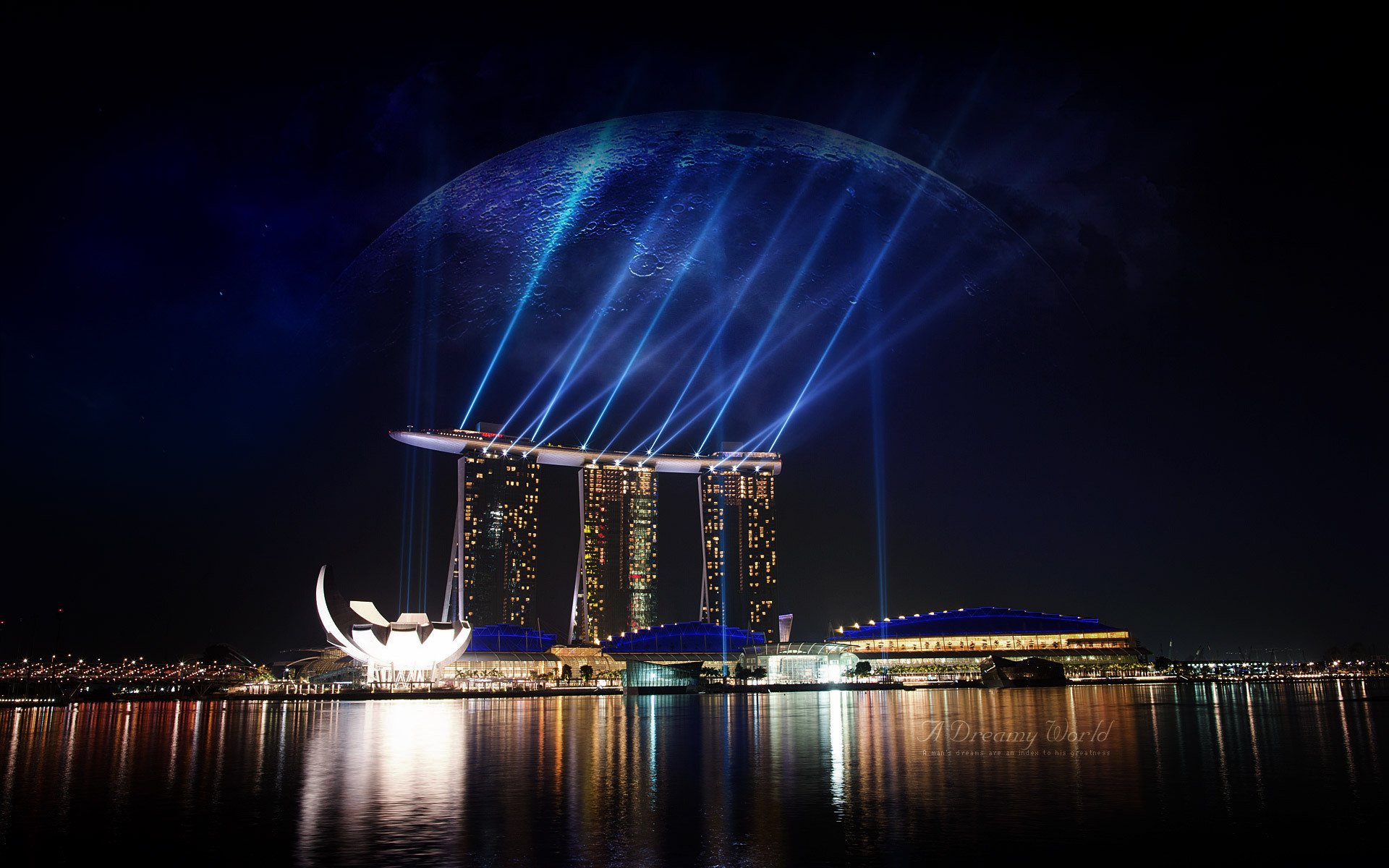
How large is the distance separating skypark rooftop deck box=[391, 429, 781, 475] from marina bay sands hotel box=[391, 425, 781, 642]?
141mm

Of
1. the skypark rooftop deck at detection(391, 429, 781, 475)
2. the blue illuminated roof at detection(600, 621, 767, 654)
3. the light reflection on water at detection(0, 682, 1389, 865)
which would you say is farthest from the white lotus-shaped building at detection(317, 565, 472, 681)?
the light reflection on water at detection(0, 682, 1389, 865)

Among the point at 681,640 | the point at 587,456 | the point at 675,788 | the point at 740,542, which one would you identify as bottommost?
the point at 675,788

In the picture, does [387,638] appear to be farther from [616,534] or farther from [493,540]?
[616,534]

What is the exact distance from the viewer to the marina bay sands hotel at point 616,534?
332 ft

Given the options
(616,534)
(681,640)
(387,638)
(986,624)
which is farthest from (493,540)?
(986,624)

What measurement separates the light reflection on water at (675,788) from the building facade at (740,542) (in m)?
84.9

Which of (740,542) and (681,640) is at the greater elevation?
(740,542)

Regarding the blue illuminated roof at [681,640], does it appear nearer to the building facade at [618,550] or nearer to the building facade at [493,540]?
the building facade at [618,550]

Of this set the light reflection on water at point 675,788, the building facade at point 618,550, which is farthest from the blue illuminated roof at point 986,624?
the light reflection on water at point 675,788

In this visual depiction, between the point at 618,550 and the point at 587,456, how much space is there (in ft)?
40.5

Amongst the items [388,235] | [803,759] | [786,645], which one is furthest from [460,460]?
[803,759]

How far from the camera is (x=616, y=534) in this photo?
112 metres

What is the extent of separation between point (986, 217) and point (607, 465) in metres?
84.3

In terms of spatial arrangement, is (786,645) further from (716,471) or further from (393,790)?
(393,790)
